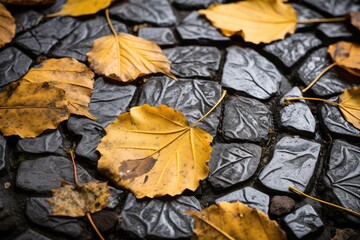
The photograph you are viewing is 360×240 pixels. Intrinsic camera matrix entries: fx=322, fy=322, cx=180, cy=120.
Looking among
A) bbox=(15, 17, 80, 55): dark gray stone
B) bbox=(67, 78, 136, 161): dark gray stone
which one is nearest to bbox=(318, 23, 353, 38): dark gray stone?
bbox=(67, 78, 136, 161): dark gray stone

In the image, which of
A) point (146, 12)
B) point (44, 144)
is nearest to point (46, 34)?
point (146, 12)

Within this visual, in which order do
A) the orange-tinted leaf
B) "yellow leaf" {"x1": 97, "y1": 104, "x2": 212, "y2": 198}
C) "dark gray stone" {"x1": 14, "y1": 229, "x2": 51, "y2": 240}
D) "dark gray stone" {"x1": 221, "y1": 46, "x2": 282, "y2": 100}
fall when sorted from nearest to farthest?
"dark gray stone" {"x1": 14, "y1": 229, "x2": 51, "y2": 240}, "yellow leaf" {"x1": 97, "y1": 104, "x2": 212, "y2": 198}, "dark gray stone" {"x1": 221, "y1": 46, "x2": 282, "y2": 100}, the orange-tinted leaf

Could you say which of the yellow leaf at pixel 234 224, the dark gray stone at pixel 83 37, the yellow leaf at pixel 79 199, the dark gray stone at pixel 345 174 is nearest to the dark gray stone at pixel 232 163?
the yellow leaf at pixel 234 224

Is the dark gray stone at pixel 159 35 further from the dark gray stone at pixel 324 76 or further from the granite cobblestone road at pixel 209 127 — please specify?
the dark gray stone at pixel 324 76

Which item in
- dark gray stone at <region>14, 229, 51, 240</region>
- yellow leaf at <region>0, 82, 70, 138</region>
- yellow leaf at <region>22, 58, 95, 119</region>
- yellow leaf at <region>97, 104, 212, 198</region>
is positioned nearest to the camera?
dark gray stone at <region>14, 229, 51, 240</region>

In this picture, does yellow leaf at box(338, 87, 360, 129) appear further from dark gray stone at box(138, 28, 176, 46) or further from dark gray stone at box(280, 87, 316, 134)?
dark gray stone at box(138, 28, 176, 46)

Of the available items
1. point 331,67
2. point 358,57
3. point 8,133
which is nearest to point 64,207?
point 8,133
